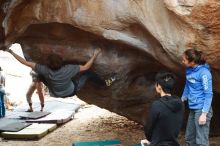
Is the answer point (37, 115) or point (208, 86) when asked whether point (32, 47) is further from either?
point (37, 115)

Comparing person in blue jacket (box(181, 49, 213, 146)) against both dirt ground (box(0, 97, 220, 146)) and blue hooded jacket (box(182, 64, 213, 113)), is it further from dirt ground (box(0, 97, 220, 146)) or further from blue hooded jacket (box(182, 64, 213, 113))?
dirt ground (box(0, 97, 220, 146))

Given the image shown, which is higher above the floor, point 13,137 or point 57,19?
point 57,19

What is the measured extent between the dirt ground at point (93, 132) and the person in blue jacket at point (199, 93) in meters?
2.69

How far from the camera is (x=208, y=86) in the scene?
17.7 ft

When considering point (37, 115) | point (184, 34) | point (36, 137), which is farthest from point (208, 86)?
point (37, 115)

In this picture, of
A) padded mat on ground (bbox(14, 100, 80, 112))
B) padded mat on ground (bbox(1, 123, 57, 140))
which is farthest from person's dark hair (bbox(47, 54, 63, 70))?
padded mat on ground (bbox(14, 100, 80, 112))

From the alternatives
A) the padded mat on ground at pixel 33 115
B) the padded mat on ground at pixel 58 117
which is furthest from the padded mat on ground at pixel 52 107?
the padded mat on ground at pixel 33 115

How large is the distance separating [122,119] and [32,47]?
4.49 metres

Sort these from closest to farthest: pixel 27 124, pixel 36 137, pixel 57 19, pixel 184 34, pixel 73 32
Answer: pixel 184 34
pixel 57 19
pixel 73 32
pixel 36 137
pixel 27 124

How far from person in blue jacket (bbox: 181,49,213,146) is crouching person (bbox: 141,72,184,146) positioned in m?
0.72

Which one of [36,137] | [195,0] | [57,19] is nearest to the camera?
[195,0]

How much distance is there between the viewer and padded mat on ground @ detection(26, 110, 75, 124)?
37.6ft

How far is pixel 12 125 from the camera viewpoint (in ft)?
35.5

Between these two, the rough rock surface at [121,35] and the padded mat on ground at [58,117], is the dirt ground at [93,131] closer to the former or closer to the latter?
the padded mat on ground at [58,117]
